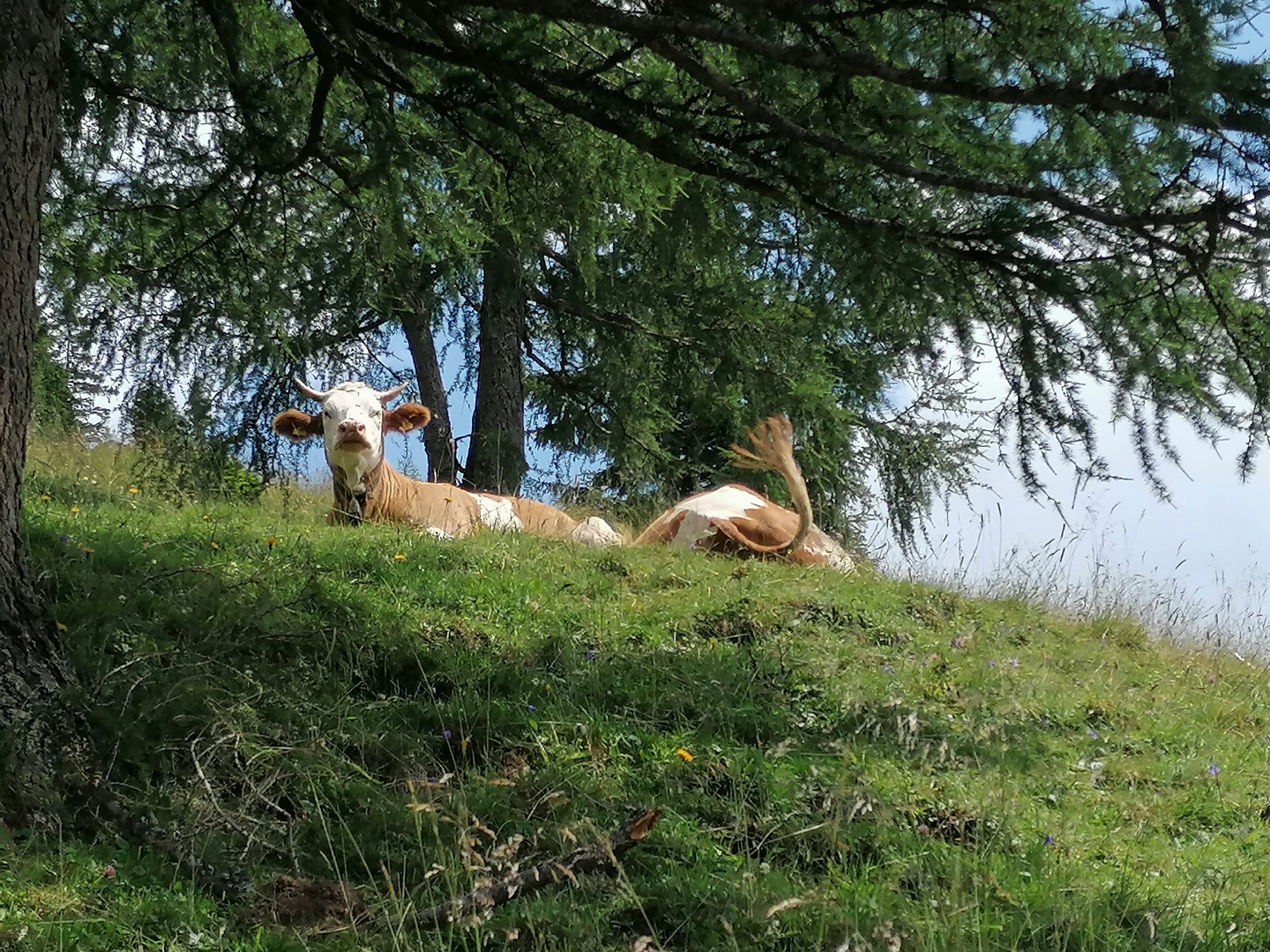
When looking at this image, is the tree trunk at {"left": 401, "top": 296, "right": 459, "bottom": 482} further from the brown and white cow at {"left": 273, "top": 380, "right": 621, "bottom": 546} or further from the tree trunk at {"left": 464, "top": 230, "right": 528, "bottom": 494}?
the brown and white cow at {"left": 273, "top": 380, "right": 621, "bottom": 546}

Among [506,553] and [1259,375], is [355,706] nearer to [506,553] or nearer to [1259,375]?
[506,553]

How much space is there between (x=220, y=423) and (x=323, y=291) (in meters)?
2.24

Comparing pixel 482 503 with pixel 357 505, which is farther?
pixel 482 503

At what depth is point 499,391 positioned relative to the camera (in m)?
12.5

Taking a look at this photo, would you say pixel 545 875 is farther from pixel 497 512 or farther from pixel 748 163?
pixel 497 512

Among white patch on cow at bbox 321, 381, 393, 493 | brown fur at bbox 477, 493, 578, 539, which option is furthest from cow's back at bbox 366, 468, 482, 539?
brown fur at bbox 477, 493, 578, 539

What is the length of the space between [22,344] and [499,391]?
28.7ft

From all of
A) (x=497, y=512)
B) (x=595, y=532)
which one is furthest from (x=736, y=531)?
(x=497, y=512)

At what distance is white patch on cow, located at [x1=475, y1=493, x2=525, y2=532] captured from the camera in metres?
9.19

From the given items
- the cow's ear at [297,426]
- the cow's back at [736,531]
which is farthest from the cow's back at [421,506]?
the cow's back at [736,531]

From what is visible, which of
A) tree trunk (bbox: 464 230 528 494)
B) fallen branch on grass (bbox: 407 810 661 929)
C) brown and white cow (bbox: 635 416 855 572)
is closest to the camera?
fallen branch on grass (bbox: 407 810 661 929)

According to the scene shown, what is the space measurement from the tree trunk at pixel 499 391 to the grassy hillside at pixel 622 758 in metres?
5.56

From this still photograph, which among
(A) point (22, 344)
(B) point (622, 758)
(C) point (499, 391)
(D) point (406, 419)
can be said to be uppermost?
(C) point (499, 391)

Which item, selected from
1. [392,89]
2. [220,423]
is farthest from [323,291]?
[392,89]
